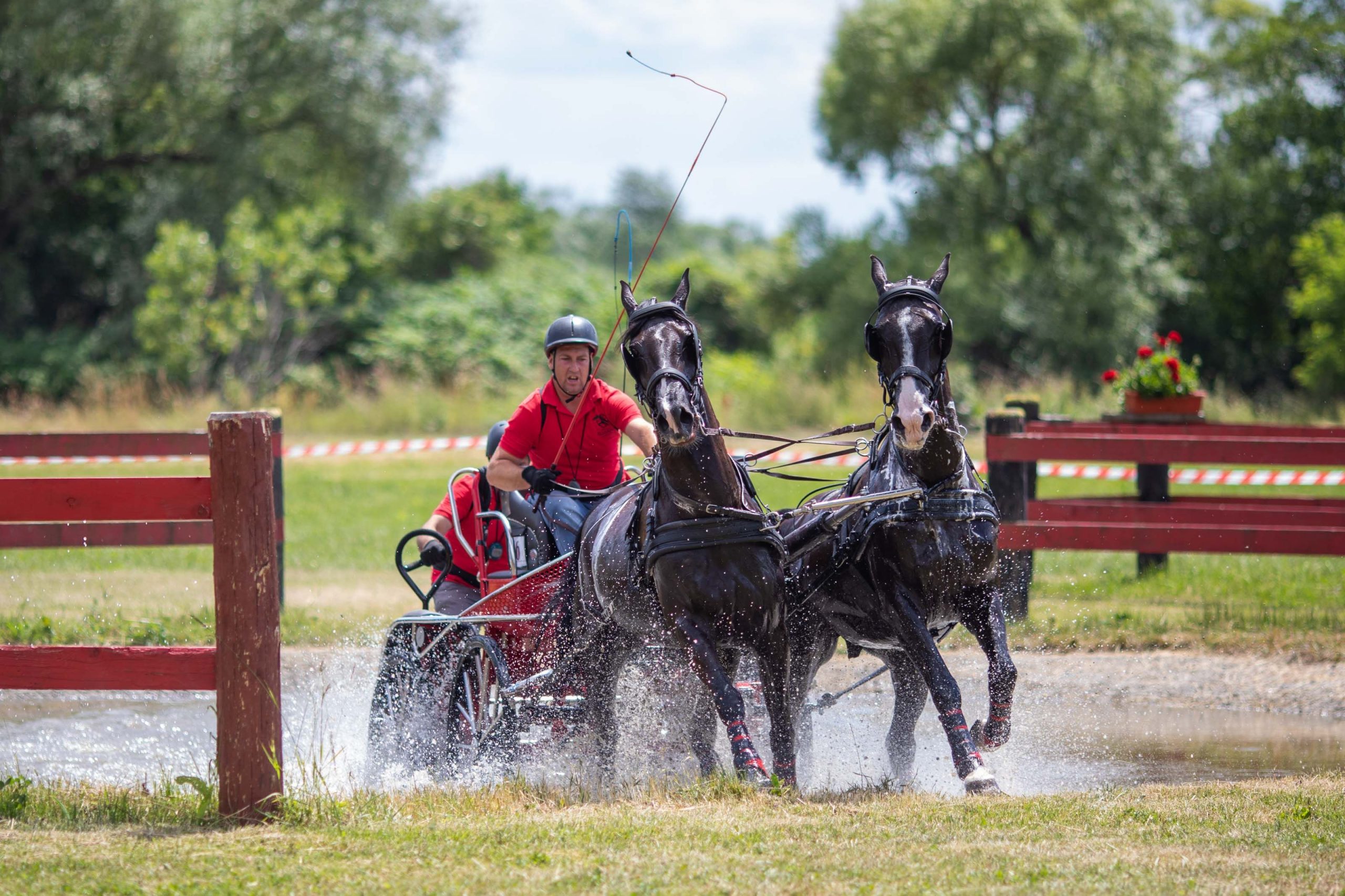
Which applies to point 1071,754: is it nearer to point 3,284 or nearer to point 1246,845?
point 1246,845

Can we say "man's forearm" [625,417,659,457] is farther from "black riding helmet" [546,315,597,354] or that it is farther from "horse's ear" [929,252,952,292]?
"horse's ear" [929,252,952,292]

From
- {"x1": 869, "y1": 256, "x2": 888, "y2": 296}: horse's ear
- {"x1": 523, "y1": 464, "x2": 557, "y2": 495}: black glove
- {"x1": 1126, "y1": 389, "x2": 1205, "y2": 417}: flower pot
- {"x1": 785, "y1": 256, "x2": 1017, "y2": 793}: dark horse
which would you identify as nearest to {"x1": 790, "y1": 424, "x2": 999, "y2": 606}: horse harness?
{"x1": 785, "y1": 256, "x2": 1017, "y2": 793}: dark horse

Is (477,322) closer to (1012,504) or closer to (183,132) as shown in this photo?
(183,132)

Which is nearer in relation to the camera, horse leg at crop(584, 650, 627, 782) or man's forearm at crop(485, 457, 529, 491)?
horse leg at crop(584, 650, 627, 782)

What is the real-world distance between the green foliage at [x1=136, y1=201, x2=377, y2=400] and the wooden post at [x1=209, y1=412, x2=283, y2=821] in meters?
21.8

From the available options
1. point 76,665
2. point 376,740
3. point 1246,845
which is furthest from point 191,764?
point 1246,845

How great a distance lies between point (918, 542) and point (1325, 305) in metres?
22.5

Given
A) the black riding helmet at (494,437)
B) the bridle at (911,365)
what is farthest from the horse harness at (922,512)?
the black riding helmet at (494,437)

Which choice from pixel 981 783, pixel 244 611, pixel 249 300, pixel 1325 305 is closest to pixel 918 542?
pixel 981 783

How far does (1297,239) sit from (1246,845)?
87.2ft

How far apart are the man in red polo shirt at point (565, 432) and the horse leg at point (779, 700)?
1.24 metres

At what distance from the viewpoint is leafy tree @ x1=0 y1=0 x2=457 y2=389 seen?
26328mm

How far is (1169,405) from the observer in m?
11.9

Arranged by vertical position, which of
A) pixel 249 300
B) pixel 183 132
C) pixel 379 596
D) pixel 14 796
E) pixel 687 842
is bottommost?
pixel 687 842
